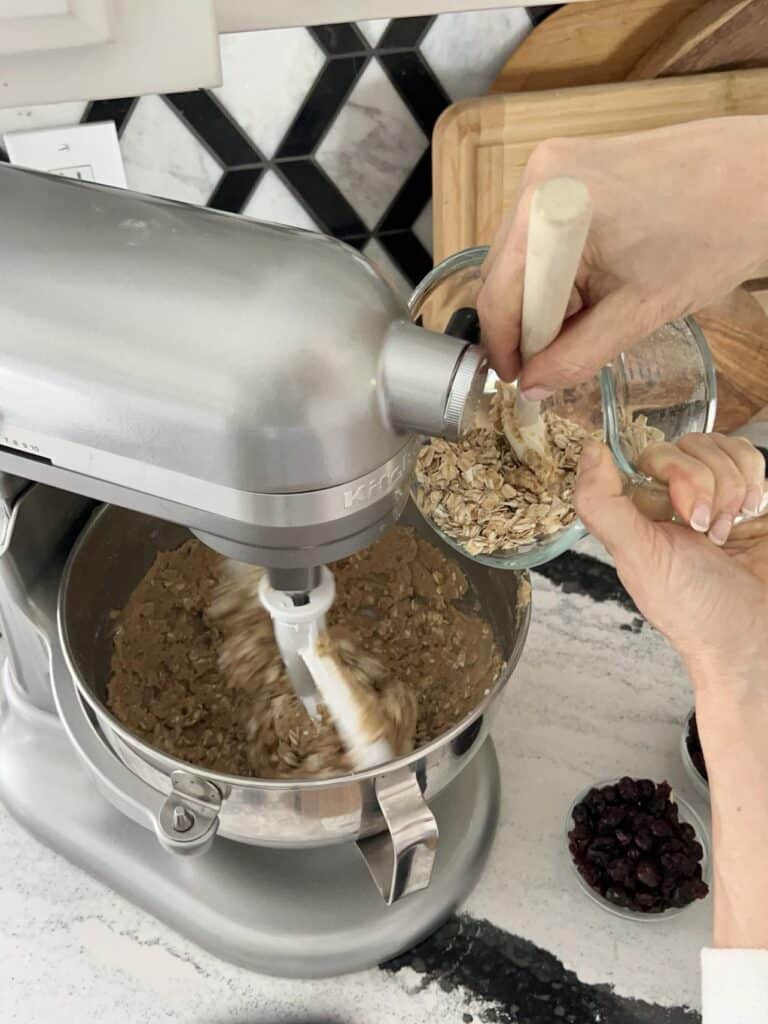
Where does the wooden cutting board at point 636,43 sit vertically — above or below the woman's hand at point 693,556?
above

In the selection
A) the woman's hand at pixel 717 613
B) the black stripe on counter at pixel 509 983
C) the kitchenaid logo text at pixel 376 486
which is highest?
the kitchenaid logo text at pixel 376 486

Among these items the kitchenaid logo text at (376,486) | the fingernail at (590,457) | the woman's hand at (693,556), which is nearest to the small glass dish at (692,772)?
the woman's hand at (693,556)

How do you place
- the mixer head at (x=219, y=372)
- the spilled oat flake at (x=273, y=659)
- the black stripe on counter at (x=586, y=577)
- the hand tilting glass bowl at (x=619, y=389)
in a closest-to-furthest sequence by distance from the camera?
the mixer head at (x=219, y=372), the hand tilting glass bowl at (x=619, y=389), the spilled oat flake at (x=273, y=659), the black stripe on counter at (x=586, y=577)

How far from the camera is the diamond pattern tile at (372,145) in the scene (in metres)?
0.83

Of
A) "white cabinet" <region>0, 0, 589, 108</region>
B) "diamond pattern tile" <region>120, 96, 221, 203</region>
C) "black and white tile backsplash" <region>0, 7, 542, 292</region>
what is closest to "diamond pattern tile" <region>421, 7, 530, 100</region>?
"black and white tile backsplash" <region>0, 7, 542, 292</region>

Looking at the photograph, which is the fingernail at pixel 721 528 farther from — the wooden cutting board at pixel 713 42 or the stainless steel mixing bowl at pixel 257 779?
the wooden cutting board at pixel 713 42

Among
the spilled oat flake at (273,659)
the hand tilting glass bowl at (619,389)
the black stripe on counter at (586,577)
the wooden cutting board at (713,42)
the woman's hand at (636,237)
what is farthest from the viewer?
the black stripe on counter at (586,577)

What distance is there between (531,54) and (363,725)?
0.58 meters

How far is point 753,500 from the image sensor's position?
0.58 metres

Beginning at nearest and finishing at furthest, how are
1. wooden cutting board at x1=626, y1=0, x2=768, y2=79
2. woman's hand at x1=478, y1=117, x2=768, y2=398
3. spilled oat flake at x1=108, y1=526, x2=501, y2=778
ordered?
woman's hand at x1=478, y1=117, x2=768, y2=398
spilled oat flake at x1=108, y1=526, x2=501, y2=778
wooden cutting board at x1=626, y1=0, x2=768, y2=79

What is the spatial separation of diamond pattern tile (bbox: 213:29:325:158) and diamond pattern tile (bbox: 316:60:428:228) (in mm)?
42

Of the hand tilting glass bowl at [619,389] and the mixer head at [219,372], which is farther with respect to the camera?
the hand tilting glass bowl at [619,389]

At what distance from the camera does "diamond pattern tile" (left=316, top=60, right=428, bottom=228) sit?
0.83 meters

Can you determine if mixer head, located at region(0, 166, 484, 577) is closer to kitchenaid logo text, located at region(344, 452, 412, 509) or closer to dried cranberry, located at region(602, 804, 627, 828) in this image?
kitchenaid logo text, located at region(344, 452, 412, 509)
